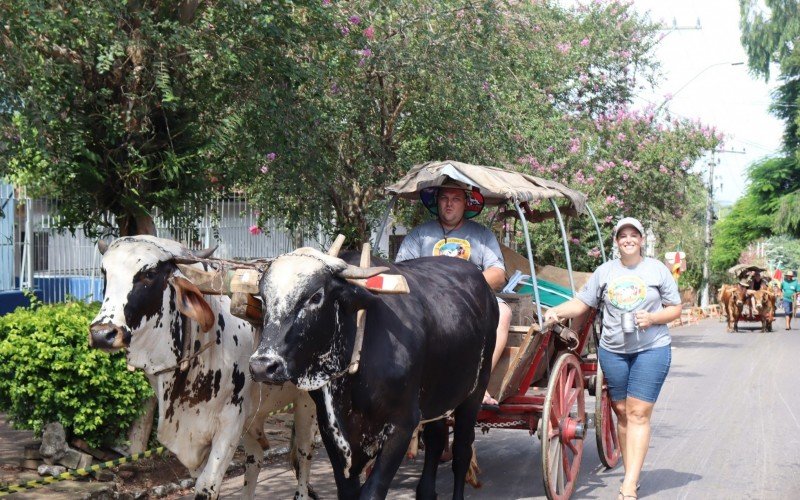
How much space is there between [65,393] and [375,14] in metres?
4.84

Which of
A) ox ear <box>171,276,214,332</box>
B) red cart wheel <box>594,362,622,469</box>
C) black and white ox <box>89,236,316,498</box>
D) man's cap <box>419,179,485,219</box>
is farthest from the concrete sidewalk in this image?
red cart wheel <box>594,362,622,469</box>

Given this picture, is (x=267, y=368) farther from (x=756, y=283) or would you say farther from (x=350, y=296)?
(x=756, y=283)

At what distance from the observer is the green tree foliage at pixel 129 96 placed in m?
6.86

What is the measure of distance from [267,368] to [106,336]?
0.96 m

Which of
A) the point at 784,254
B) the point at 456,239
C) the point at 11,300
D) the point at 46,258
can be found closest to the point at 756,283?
the point at 46,258

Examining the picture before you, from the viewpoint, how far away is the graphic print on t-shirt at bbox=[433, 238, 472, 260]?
293 inches

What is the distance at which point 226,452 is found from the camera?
5336 mm

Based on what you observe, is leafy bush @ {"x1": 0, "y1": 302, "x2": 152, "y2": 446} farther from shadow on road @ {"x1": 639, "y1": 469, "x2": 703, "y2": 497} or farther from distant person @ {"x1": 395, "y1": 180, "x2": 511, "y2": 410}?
shadow on road @ {"x1": 639, "y1": 469, "x2": 703, "y2": 497}

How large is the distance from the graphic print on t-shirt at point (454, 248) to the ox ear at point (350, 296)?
102 inches

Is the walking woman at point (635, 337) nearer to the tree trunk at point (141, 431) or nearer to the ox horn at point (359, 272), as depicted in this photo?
the ox horn at point (359, 272)

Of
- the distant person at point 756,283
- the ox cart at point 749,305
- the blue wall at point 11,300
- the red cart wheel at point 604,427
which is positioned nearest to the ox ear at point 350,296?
the red cart wheel at point 604,427

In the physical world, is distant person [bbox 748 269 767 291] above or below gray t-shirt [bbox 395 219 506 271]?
below

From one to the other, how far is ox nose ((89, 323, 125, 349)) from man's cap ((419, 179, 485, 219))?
131 inches

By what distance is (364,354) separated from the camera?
4.96 meters
